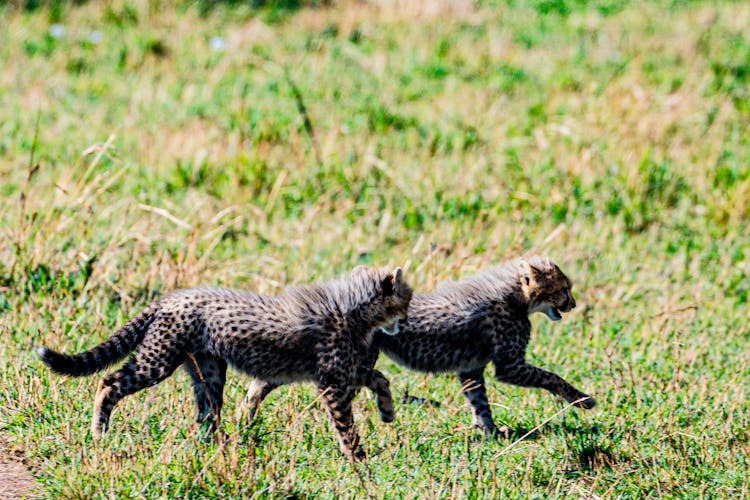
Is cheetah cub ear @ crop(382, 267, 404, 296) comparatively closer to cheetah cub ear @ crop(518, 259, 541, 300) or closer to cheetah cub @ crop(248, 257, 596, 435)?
cheetah cub @ crop(248, 257, 596, 435)

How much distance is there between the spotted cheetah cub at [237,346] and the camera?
524 cm

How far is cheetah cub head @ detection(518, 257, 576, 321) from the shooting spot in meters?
6.14

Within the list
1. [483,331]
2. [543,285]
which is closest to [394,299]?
[483,331]

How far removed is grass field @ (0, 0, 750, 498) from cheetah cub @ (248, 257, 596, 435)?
0.21m

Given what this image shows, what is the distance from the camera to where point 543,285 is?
615cm

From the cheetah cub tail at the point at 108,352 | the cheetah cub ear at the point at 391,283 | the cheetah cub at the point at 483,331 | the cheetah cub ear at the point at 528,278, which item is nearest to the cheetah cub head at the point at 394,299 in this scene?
the cheetah cub ear at the point at 391,283

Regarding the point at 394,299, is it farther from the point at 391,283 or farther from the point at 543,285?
the point at 543,285

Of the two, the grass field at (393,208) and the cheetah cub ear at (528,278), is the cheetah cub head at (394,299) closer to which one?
the grass field at (393,208)

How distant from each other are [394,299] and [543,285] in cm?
97

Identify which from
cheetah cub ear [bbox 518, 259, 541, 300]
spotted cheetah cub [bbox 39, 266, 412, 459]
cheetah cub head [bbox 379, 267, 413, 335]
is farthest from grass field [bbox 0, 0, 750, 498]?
cheetah cub ear [bbox 518, 259, 541, 300]

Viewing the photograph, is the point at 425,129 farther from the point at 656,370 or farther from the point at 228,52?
the point at 656,370

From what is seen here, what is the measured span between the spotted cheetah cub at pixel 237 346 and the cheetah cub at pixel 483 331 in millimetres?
443

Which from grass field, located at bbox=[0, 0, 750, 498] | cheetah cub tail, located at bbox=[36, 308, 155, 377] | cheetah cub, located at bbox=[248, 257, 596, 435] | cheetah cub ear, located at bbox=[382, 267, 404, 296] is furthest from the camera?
cheetah cub, located at bbox=[248, 257, 596, 435]

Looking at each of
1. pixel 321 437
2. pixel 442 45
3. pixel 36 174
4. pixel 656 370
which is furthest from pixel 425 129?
pixel 321 437
